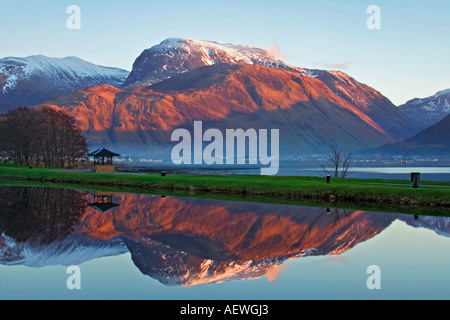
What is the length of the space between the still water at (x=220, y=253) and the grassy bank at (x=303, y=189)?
25.5 ft

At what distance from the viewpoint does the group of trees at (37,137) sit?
11750 cm

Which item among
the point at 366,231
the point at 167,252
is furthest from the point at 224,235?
the point at 366,231

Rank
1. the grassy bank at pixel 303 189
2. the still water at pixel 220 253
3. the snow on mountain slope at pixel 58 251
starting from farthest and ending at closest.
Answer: the grassy bank at pixel 303 189
the snow on mountain slope at pixel 58 251
the still water at pixel 220 253

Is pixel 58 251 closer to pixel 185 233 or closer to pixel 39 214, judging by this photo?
pixel 185 233

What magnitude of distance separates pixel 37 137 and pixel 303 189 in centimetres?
8262

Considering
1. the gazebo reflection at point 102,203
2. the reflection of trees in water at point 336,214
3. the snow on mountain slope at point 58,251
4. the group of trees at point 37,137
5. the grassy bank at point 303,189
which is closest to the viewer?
the snow on mountain slope at point 58,251

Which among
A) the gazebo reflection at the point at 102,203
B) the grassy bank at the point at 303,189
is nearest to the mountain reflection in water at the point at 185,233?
the gazebo reflection at the point at 102,203

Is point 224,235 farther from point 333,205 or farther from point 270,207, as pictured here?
point 333,205

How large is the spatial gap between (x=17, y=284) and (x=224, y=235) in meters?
14.4

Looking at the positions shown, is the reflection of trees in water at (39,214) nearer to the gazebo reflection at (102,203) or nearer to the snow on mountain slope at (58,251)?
the gazebo reflection at (102,203)

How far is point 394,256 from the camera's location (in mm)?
24734

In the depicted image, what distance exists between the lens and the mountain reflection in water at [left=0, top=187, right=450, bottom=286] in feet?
75.4

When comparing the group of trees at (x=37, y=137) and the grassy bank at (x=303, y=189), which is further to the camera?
the group of trees at (x=37, y=137)

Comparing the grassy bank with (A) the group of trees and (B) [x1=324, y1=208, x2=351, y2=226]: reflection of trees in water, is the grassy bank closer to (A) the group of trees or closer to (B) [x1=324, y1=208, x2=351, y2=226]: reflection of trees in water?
(B) [x1=324, y1=208, x2=351, y2=226]: reflection of trees in water
